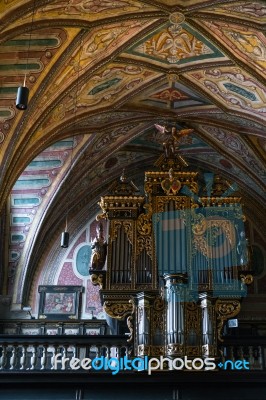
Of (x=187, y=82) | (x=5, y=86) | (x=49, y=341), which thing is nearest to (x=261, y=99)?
(x=187, y=82)

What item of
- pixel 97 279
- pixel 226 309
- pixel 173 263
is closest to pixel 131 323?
pixel 97 279

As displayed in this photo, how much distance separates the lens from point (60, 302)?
17719mm

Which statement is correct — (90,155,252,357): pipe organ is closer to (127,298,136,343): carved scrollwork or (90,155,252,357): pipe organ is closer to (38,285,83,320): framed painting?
(127,298,136,343): carved scrollwork

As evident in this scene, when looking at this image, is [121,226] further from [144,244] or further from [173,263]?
[173,263]

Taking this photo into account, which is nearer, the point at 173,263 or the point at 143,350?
the point at 143,350

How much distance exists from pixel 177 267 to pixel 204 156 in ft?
19.2

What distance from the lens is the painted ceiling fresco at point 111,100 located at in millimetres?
12312

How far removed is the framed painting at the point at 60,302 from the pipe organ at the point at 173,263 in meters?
3.82

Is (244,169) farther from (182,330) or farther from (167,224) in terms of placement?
(182,330)

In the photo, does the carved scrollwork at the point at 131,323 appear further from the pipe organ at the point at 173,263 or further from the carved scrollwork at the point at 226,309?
the carved scrollwork at the point at 226,309

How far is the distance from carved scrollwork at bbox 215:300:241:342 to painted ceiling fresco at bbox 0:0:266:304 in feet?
15.5

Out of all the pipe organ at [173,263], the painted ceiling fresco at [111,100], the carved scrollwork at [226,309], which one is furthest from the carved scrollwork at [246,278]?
the painted ceiling fresco at [111,100]

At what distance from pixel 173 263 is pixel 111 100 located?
14.5ft

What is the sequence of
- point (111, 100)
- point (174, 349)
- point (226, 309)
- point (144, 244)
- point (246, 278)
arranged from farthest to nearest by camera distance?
point (111, 100) < point (144, 244) < point (246, 278) < point (226, 309) < point (174, 349)
